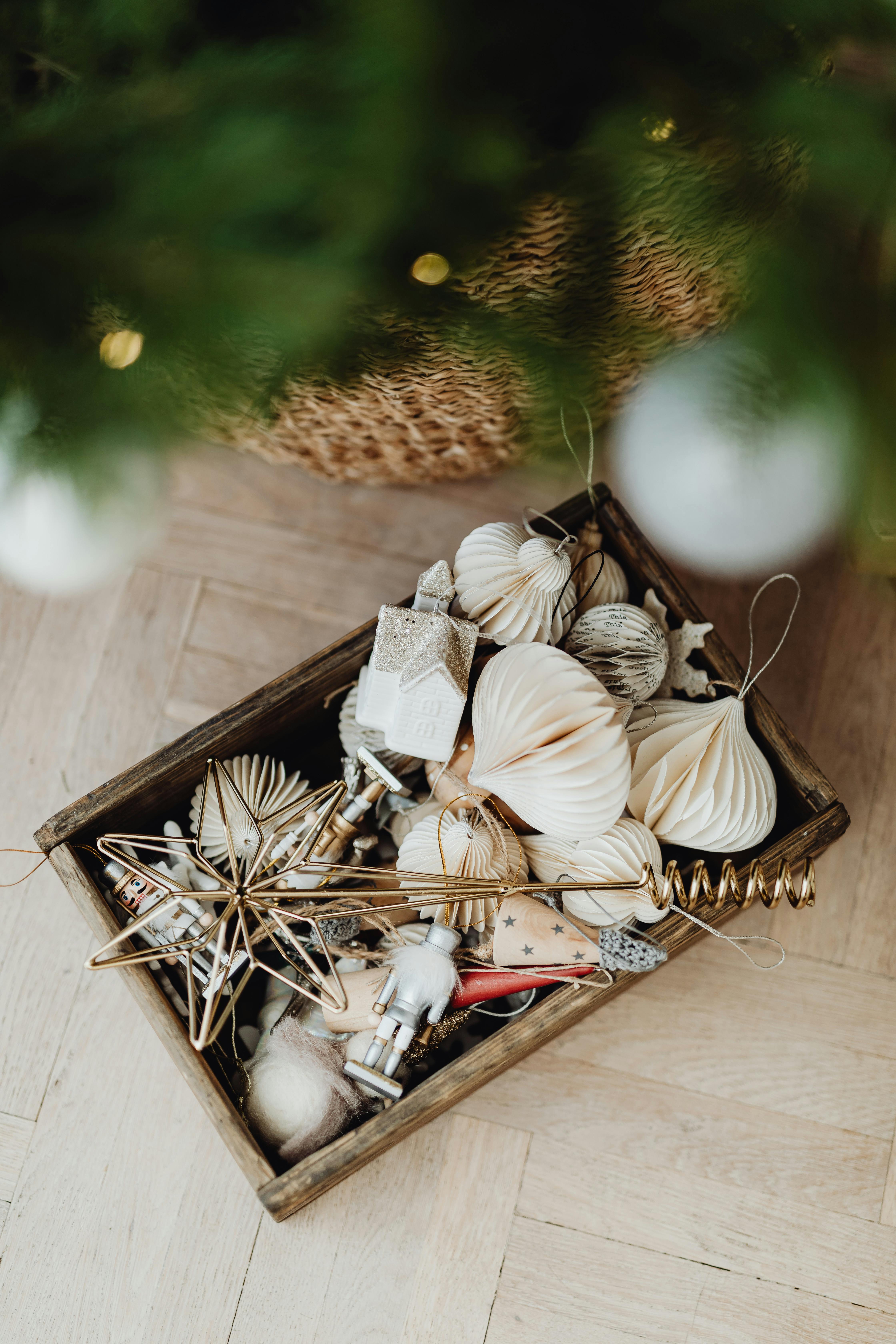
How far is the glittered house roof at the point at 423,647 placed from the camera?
1.41 ft

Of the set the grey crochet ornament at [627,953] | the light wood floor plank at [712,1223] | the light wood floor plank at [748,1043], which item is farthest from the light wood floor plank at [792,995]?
the grey crochet ornament at [627,953]

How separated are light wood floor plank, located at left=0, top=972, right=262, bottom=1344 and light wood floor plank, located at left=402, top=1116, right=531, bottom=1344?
0.41 feet

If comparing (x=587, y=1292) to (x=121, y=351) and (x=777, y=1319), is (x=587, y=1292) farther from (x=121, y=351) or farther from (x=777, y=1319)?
(x=121, y=351)

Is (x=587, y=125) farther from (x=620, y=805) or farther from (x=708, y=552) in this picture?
(x=708, y=552)

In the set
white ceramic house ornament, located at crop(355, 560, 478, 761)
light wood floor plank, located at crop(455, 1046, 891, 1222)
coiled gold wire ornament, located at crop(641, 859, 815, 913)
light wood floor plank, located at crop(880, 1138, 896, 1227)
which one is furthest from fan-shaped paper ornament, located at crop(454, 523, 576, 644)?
light wood floor plank, located at crop(880, 1138, 896, 1227)

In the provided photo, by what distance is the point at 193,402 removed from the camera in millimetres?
363

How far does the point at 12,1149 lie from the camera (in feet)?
1.99

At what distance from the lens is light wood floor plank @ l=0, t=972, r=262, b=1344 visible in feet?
1.92

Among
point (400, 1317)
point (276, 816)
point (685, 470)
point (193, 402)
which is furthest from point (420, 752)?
point (400, 1317)

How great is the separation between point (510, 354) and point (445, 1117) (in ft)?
1.73

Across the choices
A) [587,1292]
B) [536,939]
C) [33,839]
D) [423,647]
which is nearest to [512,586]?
[423,647]

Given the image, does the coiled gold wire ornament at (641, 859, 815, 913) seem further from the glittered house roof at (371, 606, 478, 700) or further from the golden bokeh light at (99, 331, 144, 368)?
the golden bokeh light at (99, 331, 144, 368)

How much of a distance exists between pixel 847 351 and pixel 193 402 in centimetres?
25

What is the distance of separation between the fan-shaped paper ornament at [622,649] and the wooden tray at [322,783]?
46 millimetres
